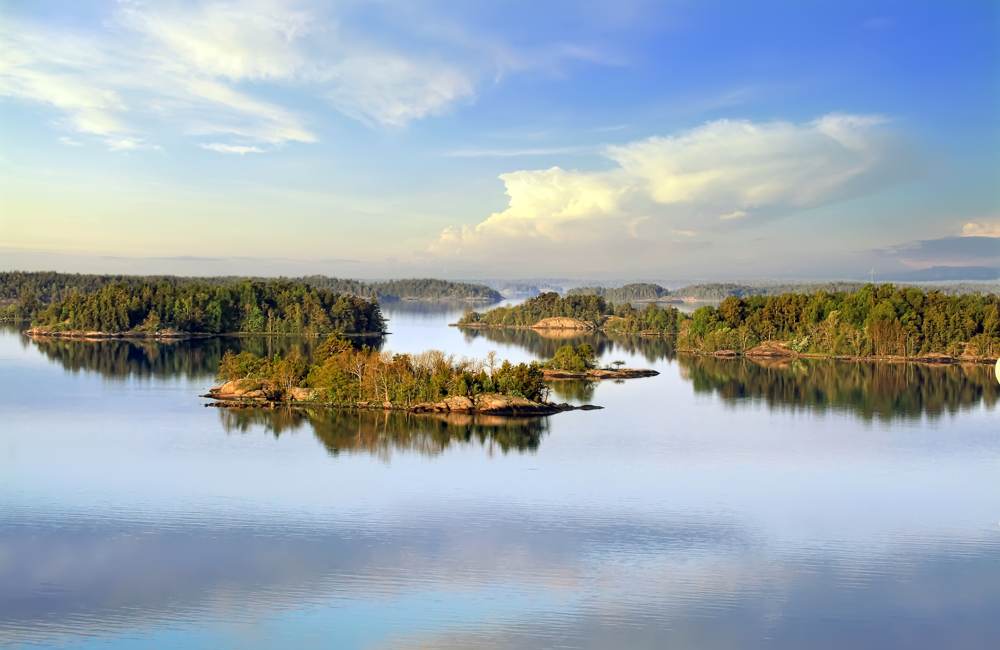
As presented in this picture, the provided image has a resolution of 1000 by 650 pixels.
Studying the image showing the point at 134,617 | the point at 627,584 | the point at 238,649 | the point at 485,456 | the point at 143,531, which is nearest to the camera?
the point at 238,649

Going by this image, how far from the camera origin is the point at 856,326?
52688 millimetres

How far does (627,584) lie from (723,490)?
6281 millimetres

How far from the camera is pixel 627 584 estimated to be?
12.7 meters

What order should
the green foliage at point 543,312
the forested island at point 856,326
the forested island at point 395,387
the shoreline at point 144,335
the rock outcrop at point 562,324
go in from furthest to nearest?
the green foliage at point 543,312, the rock outcrop at point 562,324, the shoreline at point 144,335, the forested island at point 856,326, the forested island at point 395,387

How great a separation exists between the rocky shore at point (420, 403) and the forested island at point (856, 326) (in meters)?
26.9

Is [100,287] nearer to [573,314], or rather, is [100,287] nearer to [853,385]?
[573,314]

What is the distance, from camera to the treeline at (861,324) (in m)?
50.9

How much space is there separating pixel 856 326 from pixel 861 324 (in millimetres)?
528

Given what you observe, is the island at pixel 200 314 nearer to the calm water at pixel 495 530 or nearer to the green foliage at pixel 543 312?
the green foliage at pixel 543 312

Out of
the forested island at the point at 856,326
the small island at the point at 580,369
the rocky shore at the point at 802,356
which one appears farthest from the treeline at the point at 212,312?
the small island at the point at 580,369

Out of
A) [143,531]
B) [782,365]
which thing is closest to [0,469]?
[143,531]

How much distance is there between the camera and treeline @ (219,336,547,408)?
27.4m

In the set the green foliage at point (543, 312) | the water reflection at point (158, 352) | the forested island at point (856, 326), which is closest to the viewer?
the water reflection at point (158, 352)

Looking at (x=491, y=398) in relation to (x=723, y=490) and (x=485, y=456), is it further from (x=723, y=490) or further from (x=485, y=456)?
(x=723, y=490)
